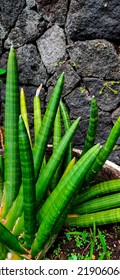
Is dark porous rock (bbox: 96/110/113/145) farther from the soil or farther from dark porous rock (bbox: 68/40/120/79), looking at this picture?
the soil

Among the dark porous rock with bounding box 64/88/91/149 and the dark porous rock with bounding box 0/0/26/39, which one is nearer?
the dark porous rock with bounding box 0/0/26/39

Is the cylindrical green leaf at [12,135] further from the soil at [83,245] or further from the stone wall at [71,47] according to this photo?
the stone wall at [71,47]

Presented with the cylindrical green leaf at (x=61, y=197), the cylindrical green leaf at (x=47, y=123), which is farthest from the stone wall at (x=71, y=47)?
the cylindrical green leaf at (x=61, y=197)

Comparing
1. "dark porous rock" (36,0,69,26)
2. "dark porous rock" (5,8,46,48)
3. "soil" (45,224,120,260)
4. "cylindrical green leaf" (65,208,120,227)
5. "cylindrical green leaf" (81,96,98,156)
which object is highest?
"dark porous rock" (36,0,69,26)

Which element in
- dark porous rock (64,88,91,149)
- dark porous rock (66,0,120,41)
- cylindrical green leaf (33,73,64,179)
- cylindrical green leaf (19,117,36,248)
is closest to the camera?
cylindrical green leaf (19,117,36,248)

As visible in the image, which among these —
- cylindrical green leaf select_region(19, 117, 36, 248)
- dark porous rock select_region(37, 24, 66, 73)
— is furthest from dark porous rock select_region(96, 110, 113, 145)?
cylindrical green leaf select_region(19, 117, 36, 248)

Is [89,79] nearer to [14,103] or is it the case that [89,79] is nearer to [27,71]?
[27,71]

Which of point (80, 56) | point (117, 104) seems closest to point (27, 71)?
point (80, 56)

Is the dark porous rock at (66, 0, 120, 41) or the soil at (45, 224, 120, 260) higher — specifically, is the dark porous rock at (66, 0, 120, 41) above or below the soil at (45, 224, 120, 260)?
above
